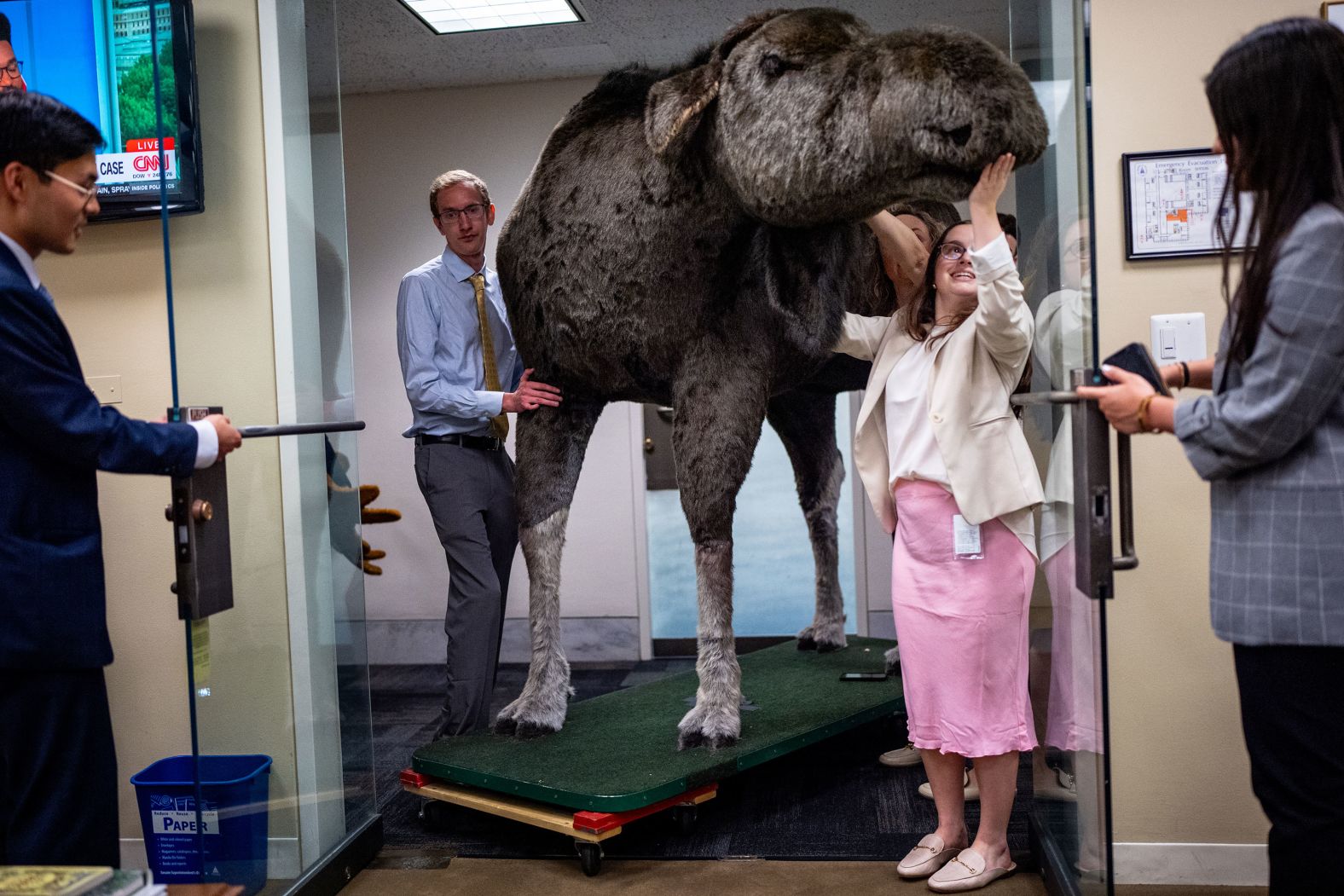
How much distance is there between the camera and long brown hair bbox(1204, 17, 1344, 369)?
1.56m

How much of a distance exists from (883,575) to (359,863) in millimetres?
2946

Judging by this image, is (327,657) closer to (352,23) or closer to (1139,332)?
(1139,332)

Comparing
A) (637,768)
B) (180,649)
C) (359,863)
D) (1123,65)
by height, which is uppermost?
(1123,65)

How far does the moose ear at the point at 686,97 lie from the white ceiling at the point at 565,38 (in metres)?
0.39

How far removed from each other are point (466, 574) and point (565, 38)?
2276mm

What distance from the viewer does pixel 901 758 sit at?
11.9 feet

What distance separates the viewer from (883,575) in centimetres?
525

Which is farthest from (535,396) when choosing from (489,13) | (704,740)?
(489,13)

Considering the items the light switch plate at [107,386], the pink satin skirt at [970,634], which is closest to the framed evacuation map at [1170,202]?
the pink satin skirt at [970,634]

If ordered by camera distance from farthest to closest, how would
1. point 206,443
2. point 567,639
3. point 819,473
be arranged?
point 567,639
point 819,473
point 206,443

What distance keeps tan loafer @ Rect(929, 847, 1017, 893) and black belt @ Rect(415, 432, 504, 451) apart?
6.17 ft

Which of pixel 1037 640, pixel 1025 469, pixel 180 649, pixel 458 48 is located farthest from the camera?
pixel 458 48

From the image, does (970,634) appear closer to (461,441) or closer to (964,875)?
(964,875)

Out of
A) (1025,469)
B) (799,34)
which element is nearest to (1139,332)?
(1025,469)
